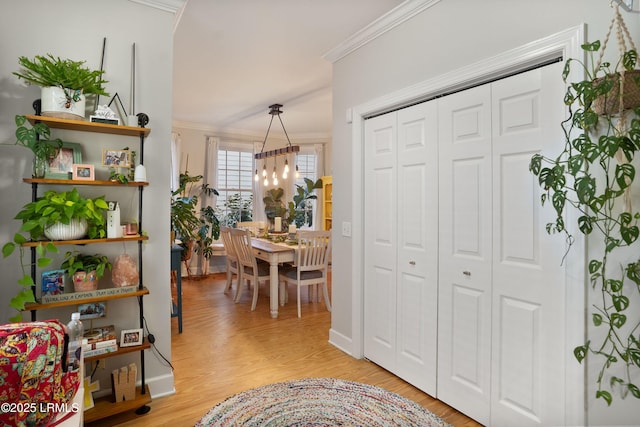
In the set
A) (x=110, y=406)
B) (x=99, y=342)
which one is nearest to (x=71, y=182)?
(x=99, y=342)

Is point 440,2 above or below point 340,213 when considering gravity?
above

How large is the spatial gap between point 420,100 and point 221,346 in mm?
2665

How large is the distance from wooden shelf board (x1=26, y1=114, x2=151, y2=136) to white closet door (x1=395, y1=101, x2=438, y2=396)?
175 cm

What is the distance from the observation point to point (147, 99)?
2344 millimetres

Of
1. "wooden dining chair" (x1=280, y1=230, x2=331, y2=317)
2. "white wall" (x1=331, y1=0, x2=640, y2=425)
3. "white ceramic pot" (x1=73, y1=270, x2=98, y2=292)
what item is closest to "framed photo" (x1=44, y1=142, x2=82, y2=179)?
"white ceramic pot" (x1=73, y1=270, x2=98, y2=292)

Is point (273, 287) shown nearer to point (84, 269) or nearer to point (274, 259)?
point (274, 259)

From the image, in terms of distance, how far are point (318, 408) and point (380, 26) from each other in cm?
274

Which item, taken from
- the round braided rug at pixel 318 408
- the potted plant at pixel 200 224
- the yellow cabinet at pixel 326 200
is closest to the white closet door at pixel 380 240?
the round braided rug at pixel 318 408

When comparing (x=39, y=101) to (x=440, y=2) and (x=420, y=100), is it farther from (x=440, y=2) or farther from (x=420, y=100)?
(x=440, y=2)

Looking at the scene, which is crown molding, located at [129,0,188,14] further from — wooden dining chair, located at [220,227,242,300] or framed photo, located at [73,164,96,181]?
wooden dining chair, located at [220,227,242,300]

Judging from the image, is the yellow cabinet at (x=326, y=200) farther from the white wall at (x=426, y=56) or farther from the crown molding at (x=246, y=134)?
the white wall at (x=426, y=56)

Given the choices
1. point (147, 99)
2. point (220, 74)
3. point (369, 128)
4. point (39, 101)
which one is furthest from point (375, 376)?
point (220, 74)

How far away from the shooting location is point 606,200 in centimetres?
147

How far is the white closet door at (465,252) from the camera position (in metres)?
2.02
